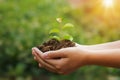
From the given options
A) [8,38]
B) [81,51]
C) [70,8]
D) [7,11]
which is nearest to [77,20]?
[70,8]

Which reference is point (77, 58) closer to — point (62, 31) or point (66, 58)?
point (66, 58)

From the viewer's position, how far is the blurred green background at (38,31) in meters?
4.41

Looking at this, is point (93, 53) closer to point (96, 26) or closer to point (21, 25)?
point (21, 25)

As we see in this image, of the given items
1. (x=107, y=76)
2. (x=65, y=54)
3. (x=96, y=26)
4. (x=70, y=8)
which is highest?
(x=70, y=8)

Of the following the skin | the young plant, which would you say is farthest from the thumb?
the young plant

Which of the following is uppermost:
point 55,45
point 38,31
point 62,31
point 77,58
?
point 38,31

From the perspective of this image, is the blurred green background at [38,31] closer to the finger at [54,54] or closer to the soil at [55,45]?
the soil at [55,45]

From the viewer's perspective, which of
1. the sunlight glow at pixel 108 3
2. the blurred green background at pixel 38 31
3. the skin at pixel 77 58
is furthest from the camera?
the sunlight glow at pixel 108 3

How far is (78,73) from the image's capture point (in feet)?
14.6

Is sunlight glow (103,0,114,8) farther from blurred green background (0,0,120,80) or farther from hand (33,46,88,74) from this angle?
hand (33,46,88,74)

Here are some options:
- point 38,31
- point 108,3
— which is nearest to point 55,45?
point 38,31

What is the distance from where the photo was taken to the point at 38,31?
15.1 ft

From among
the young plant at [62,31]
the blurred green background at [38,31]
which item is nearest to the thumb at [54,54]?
the young plant at [62,31]

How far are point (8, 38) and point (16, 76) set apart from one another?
0.43m
